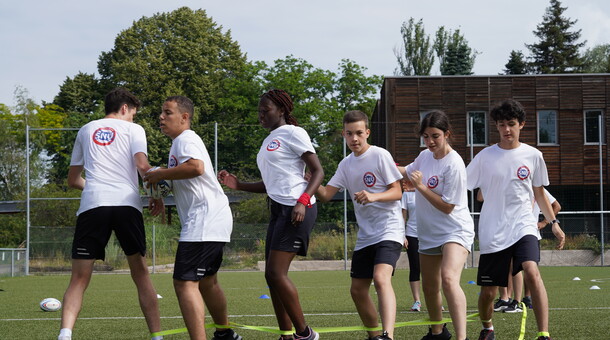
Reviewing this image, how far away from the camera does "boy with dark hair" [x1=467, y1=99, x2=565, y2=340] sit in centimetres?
623

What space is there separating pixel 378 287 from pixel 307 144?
3.87ft

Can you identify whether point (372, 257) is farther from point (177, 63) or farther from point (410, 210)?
point (177, 63)

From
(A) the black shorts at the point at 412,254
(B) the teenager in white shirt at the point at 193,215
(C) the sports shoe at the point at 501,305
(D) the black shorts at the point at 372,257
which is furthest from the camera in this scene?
(A) the black shorts at the point at 412,254

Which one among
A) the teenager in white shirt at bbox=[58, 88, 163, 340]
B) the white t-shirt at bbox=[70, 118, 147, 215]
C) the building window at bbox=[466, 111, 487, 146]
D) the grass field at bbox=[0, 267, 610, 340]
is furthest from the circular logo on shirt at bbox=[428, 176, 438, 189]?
the building window at bbox=[466, 111, 487, 146]

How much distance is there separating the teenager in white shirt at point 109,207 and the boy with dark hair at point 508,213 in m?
2.52

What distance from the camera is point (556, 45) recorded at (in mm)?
68125

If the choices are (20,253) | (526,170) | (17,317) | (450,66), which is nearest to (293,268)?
(20,253)

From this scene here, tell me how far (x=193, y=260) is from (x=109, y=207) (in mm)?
871

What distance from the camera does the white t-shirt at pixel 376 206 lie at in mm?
6176

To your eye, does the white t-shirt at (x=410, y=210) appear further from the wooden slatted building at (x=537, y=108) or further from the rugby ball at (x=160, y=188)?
the wooden slatted building at (x=537, y=108)

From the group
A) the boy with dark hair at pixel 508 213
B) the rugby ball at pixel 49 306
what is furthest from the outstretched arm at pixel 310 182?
the rugby ball at pixel 49 306

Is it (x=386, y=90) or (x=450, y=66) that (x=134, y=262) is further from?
(x=450, y=66)

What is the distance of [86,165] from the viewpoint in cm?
616

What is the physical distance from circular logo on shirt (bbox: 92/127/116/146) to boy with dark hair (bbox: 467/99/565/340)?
2.83 metres
